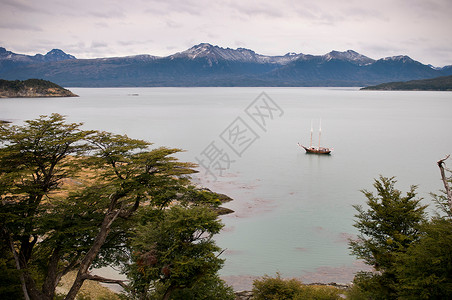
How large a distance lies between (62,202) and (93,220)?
173cm

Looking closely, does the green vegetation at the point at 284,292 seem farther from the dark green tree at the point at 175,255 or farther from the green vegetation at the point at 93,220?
the dark green tree at the point at 175,255

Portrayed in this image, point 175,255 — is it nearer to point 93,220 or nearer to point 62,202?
point 93,220

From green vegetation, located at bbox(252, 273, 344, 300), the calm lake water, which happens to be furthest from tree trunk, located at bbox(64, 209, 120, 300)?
the calm lake water

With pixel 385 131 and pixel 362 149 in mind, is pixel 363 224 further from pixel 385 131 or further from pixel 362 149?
pixel 385 131

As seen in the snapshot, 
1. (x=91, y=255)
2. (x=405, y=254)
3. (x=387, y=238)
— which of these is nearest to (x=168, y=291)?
(x=91, y=255)

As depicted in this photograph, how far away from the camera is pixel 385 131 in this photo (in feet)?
312

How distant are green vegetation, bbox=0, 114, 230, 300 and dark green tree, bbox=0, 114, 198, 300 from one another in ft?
0.15

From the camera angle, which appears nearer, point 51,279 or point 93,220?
point 51,279

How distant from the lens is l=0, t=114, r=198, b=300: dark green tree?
1673 cm

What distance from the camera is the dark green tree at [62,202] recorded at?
1673cm

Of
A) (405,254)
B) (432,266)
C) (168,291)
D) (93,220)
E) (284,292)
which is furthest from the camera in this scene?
(284,292)

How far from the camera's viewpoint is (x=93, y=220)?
729 inches

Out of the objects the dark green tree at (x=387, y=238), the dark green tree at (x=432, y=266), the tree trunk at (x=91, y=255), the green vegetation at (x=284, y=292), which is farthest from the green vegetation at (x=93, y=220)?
the dark green tree at (x=432, y=266)

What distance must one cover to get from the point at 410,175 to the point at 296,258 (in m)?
31.2
